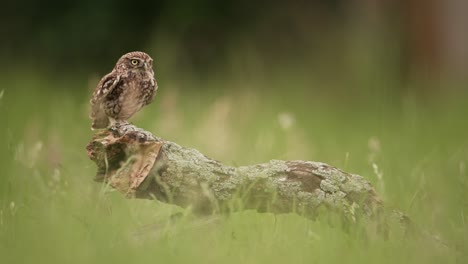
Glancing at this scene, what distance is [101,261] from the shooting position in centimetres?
312

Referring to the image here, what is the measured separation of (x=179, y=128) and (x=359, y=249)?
11.2ft

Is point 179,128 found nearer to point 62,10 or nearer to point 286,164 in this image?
point 286,164

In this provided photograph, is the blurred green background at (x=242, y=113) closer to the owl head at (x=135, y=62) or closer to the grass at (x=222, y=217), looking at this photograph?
the grass at (x=222, y=217)

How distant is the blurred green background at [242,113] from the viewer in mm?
3430

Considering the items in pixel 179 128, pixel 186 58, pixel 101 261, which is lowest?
pixel 101 261

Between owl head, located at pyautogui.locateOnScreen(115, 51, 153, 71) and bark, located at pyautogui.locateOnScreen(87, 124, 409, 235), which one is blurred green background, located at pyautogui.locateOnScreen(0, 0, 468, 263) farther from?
owl head, located at pyautogui.locateOnScreen(115, 51, 153, 71)

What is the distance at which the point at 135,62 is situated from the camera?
11.7ft

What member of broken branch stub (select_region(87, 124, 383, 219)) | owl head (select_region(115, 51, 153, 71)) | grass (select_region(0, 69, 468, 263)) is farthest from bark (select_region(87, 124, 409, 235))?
owl head (select_region(115, 51, 153, 71))

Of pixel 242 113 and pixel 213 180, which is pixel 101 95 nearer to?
pixel 213 180

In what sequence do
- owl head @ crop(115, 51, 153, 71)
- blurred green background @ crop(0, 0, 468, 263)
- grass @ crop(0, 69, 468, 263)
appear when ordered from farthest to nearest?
1. owl head @ crop(115, 51, 153, 71)
2. blurred green background @ crop(0, 0, 468, 263)
3. grass @ crop(0, 69, 468, 263)

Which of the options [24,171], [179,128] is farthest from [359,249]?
[179,128]

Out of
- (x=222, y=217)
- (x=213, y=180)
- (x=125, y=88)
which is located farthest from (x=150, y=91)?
(x=222, y=217)

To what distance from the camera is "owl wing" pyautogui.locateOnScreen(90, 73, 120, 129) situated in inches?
141

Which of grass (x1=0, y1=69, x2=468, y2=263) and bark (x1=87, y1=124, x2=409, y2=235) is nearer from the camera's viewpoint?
grass (x1=0, y1=69, x2=468, y2=263)
